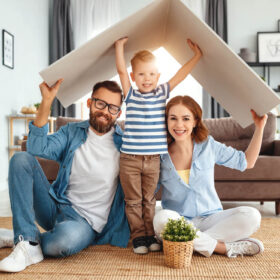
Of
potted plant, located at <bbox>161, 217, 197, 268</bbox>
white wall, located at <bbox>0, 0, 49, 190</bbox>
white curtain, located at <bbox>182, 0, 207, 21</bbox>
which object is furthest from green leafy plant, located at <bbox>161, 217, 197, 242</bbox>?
white curtain, located at <bbox>182, 0, 207, 21</bbox>

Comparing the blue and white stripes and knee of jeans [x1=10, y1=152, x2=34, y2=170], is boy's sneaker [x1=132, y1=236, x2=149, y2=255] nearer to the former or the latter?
the blue and white stripes

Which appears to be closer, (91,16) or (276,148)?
(276,148)

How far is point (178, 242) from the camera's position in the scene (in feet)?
4.58

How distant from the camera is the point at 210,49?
1577 millimetres

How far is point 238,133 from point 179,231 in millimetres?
1843

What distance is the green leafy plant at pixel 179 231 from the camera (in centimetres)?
141

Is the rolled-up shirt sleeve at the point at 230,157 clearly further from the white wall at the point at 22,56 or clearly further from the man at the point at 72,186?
the white wall at the point at 22,56

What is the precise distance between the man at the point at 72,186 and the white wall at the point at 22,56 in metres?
2.68

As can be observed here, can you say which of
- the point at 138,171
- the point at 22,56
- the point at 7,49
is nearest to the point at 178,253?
the point at 138,171

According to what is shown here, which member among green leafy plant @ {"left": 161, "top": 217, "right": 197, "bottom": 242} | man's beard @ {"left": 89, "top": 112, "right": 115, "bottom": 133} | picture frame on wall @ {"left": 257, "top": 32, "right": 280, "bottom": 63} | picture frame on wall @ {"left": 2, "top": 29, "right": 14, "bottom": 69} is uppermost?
picture frame on wall @ {"left": 257, "top": 32, "right": 280, "bottom": 63}

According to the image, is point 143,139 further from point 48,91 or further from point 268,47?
point 268,47

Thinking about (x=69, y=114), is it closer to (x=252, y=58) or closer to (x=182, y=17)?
(x=252, y=58)

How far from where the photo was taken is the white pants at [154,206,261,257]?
1.56 meters

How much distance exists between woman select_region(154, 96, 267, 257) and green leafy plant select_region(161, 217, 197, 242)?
0.11 m
